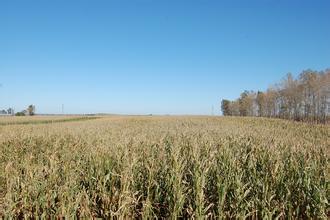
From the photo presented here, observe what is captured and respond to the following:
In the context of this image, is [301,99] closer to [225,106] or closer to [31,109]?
[225,106]

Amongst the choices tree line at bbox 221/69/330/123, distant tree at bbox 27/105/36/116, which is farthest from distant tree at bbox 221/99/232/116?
distant tree at bbox 27/105/36/116

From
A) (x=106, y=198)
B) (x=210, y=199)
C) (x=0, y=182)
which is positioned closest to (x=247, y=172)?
(x=210, y=199)

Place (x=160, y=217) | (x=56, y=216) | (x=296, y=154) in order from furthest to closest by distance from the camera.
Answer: (x=296, y=154) → (x=160, y=217) → (x=56, y=216)

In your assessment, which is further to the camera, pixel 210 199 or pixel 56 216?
pixel 210 199

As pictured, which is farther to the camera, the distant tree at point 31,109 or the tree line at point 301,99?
the distant tree at point 31,109

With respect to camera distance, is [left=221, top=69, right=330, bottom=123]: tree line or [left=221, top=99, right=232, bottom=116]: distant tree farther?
[left=221, top=99, right=232, bottom=116]: distant tree

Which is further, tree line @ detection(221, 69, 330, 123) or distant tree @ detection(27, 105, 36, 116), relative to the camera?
distant tree @ detection(27, 105, 36, 116)

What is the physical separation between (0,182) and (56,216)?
287 cm

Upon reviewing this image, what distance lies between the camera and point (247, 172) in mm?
5652

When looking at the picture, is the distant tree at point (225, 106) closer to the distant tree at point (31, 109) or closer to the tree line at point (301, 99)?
the tree line at point (301, 99)

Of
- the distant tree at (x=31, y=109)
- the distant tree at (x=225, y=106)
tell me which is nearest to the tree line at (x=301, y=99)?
the distant tree at (x=225, y=106)

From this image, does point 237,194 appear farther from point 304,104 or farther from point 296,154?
point 304,104

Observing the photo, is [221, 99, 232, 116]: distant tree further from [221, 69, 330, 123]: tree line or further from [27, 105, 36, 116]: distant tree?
[27, 105, 36, 116]: distant tree

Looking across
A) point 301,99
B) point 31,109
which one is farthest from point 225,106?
point 31,109
